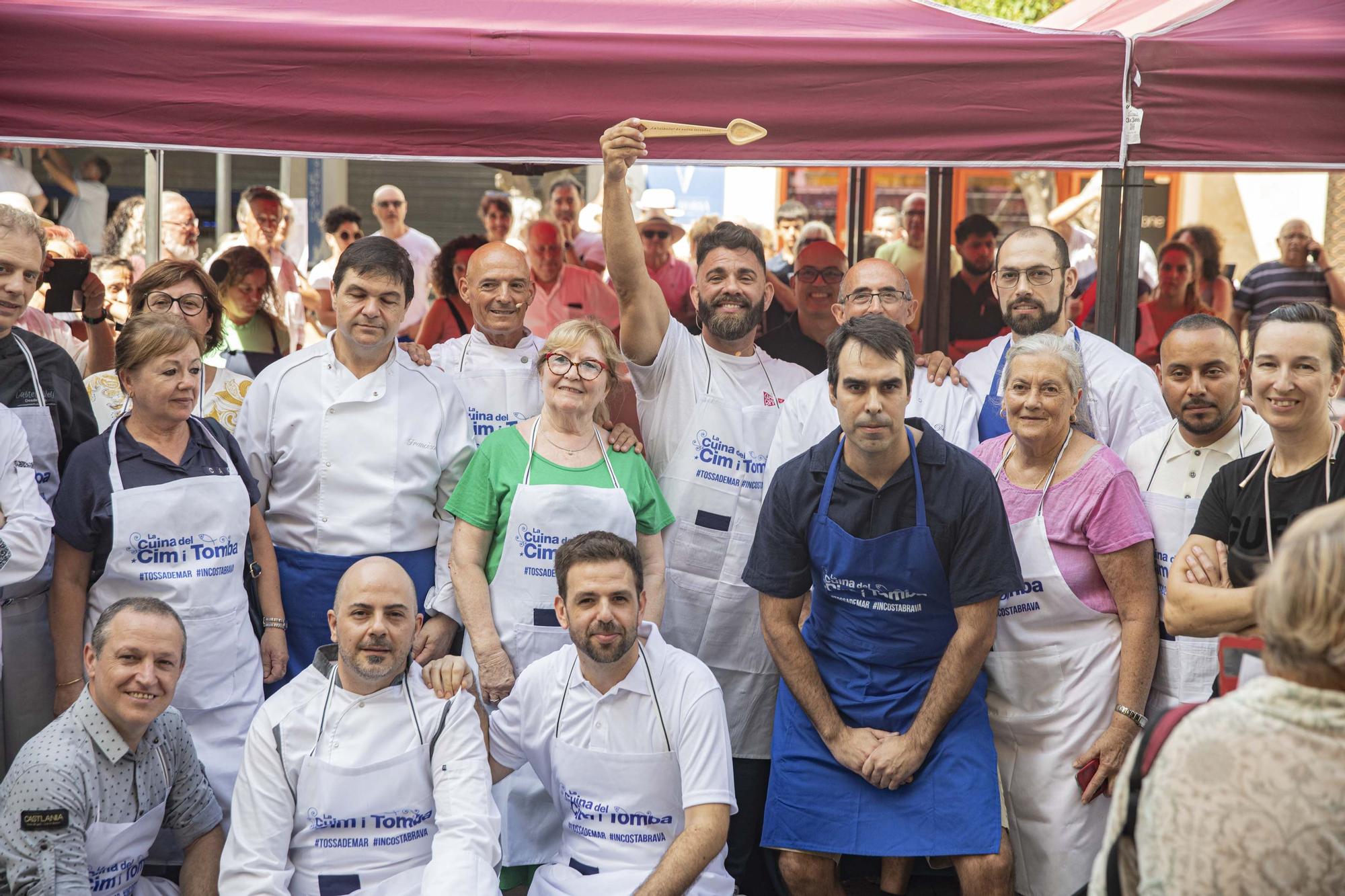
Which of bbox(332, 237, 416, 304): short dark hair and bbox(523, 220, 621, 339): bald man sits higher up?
bbox(523, 220, 621, 339): bald man

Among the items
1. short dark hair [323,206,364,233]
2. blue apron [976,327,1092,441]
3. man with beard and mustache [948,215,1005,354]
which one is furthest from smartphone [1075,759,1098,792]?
short dark hair [323,206,364,233]

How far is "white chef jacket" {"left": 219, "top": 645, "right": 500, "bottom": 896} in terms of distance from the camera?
9.89 feet

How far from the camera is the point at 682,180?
564 inches

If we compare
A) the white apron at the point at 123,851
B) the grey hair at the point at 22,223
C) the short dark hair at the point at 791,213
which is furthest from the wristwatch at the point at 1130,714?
the short dark hair at the point at 791,213

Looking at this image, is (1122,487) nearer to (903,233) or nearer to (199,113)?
(199,113)

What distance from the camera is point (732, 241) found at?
396cm

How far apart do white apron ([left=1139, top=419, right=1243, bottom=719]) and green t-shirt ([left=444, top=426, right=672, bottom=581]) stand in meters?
1.31

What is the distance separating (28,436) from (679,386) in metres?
1.75

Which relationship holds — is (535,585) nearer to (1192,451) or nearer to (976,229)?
(1192,451)

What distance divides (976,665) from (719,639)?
869 millimetres

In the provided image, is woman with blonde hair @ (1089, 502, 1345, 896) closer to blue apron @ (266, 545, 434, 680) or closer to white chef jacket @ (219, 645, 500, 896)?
white chef jacket @ (219, 645, 500, 896)

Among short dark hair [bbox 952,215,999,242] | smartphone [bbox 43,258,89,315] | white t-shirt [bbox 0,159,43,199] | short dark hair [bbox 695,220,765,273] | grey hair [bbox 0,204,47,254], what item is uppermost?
white t-shirt [bbox 0,159,43,199]

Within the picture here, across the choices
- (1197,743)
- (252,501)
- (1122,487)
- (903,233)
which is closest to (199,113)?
(252,501)

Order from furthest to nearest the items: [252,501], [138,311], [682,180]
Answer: [682,180]
[138,311]
[252,501]
